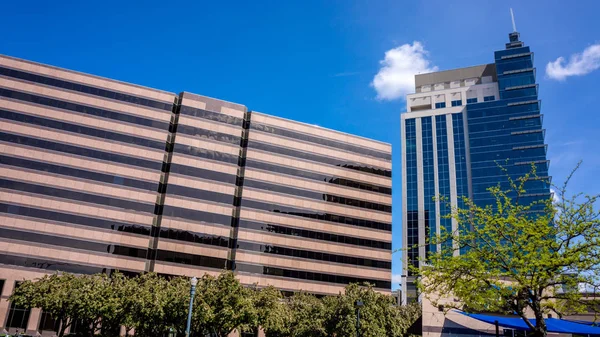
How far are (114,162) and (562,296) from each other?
58827 millimetres

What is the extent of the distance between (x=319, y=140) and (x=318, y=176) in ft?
22.6

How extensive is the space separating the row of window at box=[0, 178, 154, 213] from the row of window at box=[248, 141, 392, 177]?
20.0m

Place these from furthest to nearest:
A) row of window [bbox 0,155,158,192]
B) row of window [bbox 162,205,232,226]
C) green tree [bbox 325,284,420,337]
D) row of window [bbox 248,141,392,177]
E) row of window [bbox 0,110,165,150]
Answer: row of window [bbox 248,141,392,177]
row of window [bbox 162,205,232,226]
row of window [bbox 0,110,165,150]
row of window [bbox 0,155,158,192]
green tree [bbox 325,284,420,337]

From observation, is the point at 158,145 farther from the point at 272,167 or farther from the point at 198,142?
the point at 272,167

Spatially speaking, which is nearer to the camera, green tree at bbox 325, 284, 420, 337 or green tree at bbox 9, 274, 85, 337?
green tree at bbox 9, 274, 85, 337

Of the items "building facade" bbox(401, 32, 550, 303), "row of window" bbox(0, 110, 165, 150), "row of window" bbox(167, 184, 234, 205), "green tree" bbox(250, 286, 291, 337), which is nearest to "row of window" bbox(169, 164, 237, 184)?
"row of window" bbox(167, 184, 234, 205)

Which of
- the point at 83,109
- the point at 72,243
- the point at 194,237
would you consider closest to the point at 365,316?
the point at 194,237

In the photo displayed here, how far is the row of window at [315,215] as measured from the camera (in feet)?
225

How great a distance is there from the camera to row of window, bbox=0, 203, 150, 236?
56500mm

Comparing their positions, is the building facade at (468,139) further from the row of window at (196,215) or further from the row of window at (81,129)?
the row of window at (81,129)

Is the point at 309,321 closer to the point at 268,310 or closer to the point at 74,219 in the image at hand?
the point at 268,310

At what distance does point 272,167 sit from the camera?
2817 inches

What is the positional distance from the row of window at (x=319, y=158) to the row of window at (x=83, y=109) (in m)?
15.7

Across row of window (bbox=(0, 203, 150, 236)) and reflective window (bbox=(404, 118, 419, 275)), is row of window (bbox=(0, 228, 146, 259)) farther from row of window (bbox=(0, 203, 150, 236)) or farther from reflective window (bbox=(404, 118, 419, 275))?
reflective window (bbox=(404, 118, 419, 275))
